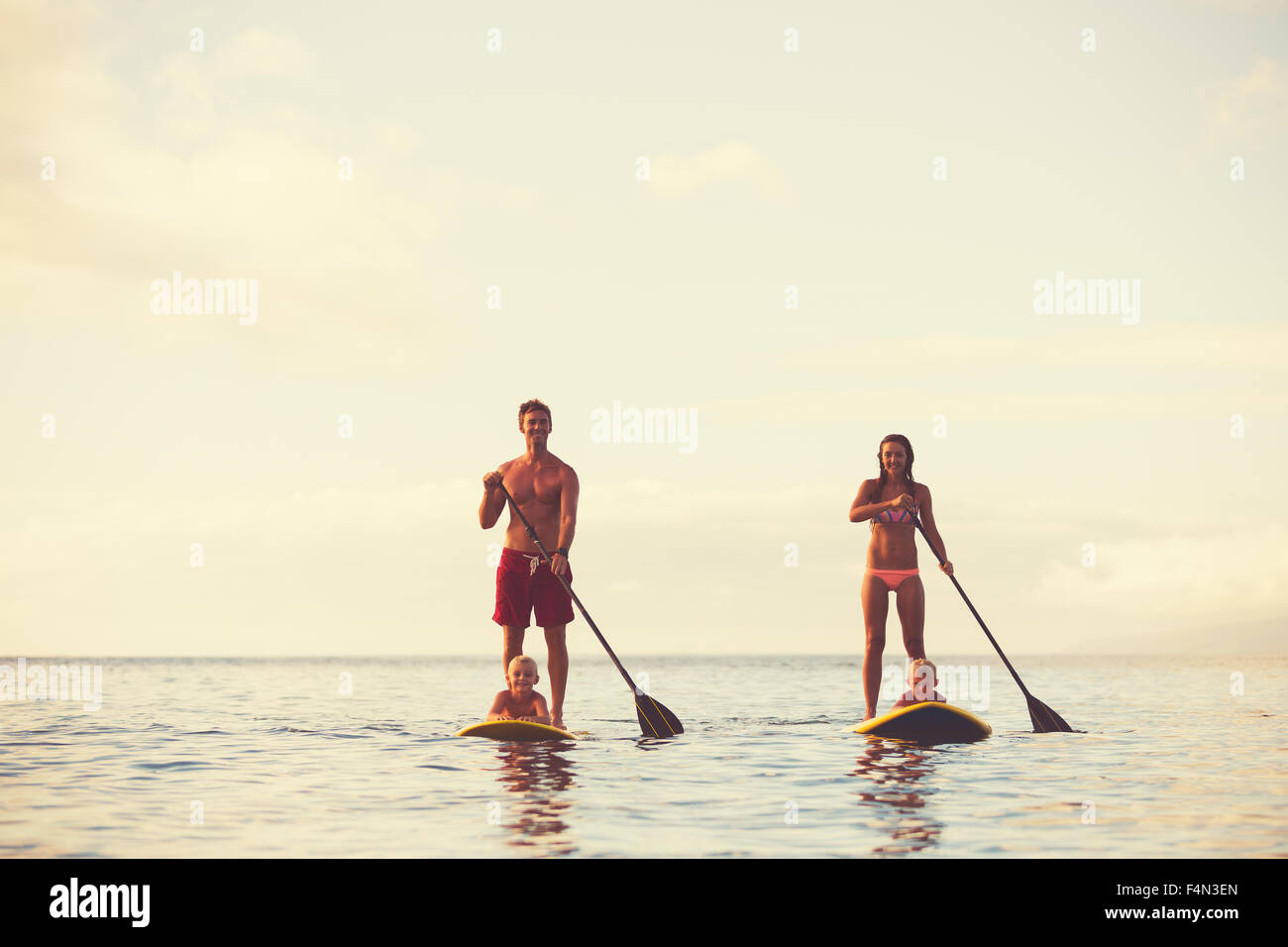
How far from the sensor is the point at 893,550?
11836 millimetres

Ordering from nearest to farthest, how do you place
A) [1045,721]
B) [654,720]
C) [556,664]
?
1. [556,664]
2. [654,720]
3. [1045,721]

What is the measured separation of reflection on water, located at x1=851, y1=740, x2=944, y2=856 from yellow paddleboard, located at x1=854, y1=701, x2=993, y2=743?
137 millimetres

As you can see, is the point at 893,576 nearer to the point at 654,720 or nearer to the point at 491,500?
the point at 654,720

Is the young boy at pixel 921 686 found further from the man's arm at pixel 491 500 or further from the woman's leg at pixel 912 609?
the man's arm at pixel 491 500

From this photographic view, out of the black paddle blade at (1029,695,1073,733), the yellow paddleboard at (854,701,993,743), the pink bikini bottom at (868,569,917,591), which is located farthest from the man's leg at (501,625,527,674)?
the black paddle blade at (1029,695,1073,733)

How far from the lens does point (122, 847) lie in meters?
6.45

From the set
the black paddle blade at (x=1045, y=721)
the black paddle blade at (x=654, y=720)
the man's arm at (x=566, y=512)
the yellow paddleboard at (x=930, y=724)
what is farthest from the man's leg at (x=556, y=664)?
the black paddle blade at (x=1045, y=721)

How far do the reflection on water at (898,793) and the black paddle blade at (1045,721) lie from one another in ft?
7.46

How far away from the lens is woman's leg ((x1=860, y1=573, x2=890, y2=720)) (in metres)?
11.9

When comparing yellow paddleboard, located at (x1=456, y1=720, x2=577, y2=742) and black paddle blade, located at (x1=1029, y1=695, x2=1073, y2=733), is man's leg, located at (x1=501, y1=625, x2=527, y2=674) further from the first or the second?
black paddle blade, located at (x1=1029, y1=695, x2=1073, y2=733)

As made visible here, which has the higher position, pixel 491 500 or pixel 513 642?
pixel 491 500

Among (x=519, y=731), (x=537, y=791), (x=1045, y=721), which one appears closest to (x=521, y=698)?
(x=519, y=731)

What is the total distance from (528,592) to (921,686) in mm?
3970

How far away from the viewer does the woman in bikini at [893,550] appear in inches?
463
